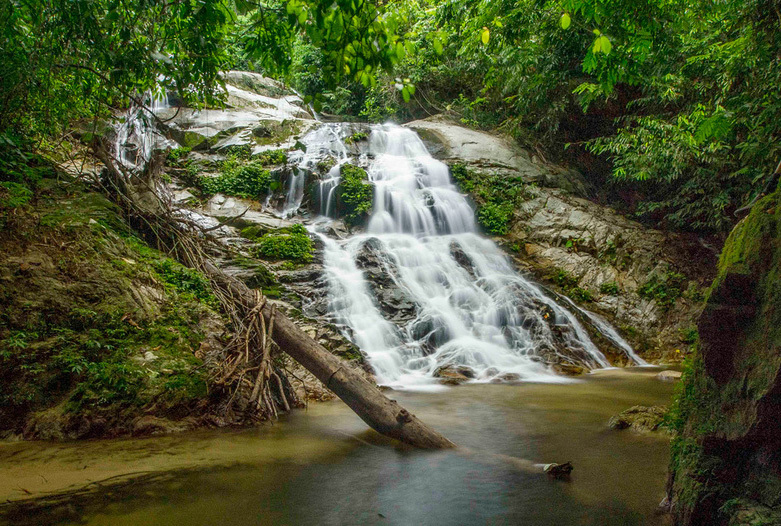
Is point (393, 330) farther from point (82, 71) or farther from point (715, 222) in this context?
point (715, 222)

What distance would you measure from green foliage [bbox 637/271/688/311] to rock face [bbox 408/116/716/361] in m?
0.02

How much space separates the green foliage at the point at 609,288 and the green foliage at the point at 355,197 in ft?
20.0

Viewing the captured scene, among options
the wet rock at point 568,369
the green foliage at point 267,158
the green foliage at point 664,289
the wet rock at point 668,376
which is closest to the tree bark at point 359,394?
the wet rock at point 568,369

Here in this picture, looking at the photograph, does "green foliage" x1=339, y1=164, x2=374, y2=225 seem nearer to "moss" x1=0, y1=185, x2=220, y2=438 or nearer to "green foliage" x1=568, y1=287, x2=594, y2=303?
"green foliage" x1=568, y1=287, x2=594, y2=303

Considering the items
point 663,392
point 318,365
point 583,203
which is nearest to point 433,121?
point 583,203

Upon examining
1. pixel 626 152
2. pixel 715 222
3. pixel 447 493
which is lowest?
pixel 447 493

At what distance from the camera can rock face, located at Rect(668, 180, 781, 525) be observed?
6.81 ft

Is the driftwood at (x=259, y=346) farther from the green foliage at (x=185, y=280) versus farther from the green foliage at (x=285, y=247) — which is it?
the green foliage at (x=285, y=247)

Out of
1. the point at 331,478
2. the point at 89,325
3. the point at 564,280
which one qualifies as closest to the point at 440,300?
the point at 564,280

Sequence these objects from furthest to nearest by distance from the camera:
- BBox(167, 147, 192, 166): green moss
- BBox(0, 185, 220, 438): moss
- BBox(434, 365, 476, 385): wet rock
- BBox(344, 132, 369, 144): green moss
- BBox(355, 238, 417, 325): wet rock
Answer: BBox(344, 132, 369, 144): green moss
BBox(167, 147, 192, 166): green moss
BBox(355, 238, 417, 325): wet rock
BBox(434, 365, 476, 385): wet rock
BBox(0, 185, 220, 438): moss

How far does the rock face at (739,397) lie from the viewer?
208 cm

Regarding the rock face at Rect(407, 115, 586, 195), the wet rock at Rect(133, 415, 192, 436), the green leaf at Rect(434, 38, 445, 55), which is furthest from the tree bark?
the rock face at Rect(407, 115, 586, 195)

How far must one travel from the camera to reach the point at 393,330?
830 cm

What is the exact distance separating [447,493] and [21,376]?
3590 mm
